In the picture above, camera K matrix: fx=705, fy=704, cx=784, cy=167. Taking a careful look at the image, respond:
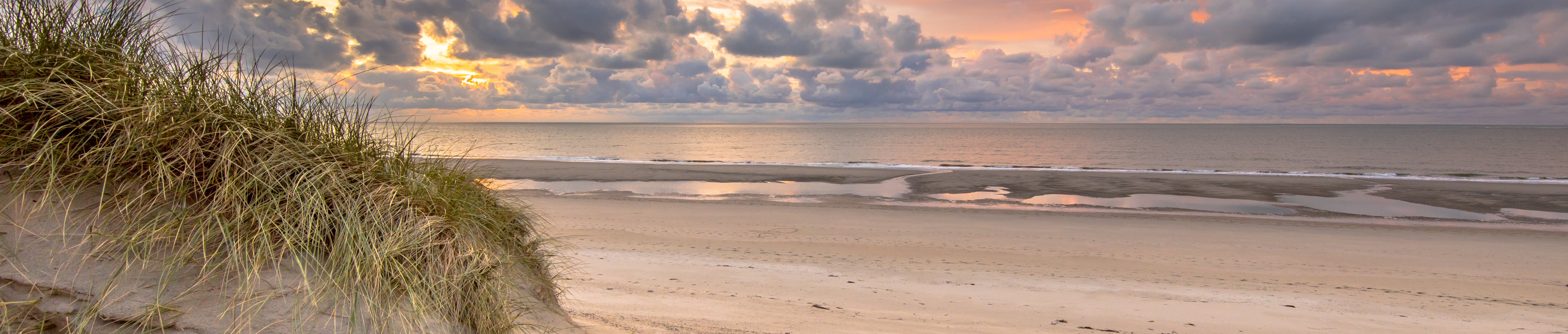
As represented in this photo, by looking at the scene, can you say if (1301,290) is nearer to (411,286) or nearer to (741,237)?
(741,237)

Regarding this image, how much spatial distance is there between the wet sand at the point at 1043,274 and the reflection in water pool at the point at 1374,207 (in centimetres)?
246

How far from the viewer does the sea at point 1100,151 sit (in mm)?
30078

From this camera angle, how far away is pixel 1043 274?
316 inches

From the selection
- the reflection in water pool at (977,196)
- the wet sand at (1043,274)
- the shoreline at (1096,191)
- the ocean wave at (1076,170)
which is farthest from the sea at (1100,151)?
the reflection in water pool at (977,196)

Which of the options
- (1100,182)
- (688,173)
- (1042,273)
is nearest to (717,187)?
(688,173)

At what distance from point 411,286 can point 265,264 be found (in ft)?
1.60

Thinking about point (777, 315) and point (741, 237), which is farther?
point (741, 237)

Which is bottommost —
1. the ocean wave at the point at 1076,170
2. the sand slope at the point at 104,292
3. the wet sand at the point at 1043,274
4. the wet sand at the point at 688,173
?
the wet sand at the point at 1043,274

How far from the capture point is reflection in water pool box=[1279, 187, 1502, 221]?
51.0 ft

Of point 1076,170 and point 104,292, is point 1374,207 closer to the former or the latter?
point 1076,170

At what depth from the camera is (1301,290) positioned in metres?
7.23

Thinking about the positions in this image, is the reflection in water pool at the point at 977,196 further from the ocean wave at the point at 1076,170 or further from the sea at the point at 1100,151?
the sea at the point at 1100,151

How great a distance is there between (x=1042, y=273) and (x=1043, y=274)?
0.09m

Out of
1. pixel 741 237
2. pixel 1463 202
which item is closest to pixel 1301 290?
pixel 741 237
